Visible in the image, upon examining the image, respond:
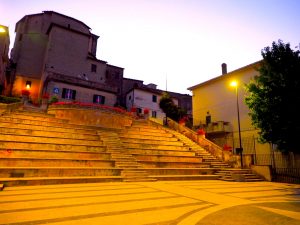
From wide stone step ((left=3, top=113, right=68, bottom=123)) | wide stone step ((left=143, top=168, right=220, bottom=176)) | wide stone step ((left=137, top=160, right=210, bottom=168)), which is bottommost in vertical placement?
wide stone step ((left=143, top=168, right=220, bottom=176))

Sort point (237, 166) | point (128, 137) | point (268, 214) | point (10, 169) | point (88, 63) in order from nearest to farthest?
point (268, 214) → point (10, 169) → point (237, 166) → point (128, 137) → point (88, 63)

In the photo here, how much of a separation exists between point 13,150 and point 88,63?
29.8 meters

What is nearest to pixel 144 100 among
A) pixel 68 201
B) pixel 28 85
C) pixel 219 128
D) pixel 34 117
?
pixel 219 128

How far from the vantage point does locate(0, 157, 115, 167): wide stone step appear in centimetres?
1140

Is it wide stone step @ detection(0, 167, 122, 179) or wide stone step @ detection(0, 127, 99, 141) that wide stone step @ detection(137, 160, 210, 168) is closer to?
wide stone step @ detection(0, 167, 122, 179)

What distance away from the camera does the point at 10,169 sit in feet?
34.7

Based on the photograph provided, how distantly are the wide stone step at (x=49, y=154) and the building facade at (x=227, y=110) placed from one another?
16719 mm

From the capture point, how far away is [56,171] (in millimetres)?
11609

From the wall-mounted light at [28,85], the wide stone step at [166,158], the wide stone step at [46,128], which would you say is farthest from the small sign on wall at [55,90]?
the wide stone step at [166,158]

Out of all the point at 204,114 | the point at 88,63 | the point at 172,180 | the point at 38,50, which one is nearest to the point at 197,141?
the point at 172,180

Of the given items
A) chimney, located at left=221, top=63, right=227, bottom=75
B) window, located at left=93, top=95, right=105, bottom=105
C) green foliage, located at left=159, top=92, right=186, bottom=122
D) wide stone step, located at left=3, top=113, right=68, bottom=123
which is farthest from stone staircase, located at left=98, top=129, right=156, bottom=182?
chimney, located at left=221, top=63, right=227, bottom=75

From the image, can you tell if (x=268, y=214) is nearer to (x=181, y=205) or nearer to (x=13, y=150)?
(x=181, y=205)

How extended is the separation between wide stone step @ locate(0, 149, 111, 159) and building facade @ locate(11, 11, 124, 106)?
19451 millimetres

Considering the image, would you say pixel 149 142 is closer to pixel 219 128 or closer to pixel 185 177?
pixel 185 177
